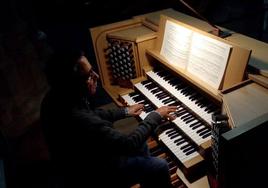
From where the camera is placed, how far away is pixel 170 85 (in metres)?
3.73

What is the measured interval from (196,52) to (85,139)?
1511 mm

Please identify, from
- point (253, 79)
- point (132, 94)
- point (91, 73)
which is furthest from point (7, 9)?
point (253, 79)

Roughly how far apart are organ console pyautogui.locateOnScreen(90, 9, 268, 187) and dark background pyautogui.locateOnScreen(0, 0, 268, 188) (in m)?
1.42

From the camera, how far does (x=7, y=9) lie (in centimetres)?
472

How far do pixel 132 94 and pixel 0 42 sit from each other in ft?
7.42

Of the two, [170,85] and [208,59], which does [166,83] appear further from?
[208,59]

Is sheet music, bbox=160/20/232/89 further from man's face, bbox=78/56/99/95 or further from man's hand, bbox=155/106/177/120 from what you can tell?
man's face, bbox=78/56/99/95

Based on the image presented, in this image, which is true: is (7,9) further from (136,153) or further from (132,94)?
(136,153)

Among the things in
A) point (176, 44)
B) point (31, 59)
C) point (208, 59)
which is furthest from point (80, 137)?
point (31, 59)

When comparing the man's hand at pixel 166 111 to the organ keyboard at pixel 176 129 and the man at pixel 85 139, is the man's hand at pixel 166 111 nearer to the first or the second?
the organ keyboard at pixel 176 129

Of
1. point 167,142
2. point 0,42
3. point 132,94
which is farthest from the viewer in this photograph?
point 0,42

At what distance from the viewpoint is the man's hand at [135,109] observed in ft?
11.8

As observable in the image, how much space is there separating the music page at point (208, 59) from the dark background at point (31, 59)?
259cm

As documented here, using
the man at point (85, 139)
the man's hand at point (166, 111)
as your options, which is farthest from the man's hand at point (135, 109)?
the man at point (85, 139)
